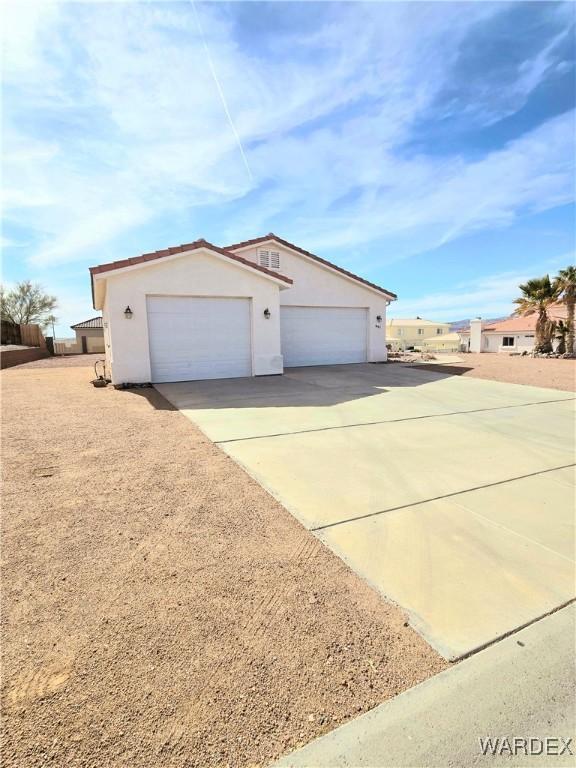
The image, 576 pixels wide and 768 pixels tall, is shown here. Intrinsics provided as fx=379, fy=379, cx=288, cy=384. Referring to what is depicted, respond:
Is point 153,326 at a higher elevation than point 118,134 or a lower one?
lower

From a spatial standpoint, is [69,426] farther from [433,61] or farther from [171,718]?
[433,61]

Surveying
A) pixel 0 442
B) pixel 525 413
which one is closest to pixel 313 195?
pixel 525 413

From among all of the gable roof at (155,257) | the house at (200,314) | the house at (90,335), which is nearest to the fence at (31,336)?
the house at (90,335)

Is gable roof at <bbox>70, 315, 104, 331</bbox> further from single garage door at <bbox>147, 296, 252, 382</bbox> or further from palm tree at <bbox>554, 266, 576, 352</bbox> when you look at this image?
palm tree at <bbox>554, 266, 576, 352</bbox>

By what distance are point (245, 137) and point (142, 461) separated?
10.6 m

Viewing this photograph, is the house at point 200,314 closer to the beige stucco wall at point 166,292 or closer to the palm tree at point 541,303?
the beige stucco wall at point 166,292

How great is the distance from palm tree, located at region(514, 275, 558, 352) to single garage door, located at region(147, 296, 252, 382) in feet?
73.1

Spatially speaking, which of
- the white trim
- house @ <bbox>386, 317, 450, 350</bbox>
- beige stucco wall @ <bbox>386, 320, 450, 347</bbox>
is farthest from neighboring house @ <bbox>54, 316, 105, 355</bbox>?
beige stucco wall @ <bbox>386, 320, 450, 347</bbox>

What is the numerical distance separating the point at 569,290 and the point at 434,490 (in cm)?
2723

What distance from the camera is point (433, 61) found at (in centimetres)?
880

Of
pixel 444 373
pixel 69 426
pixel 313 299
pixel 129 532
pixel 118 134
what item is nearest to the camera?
pixel 129 532

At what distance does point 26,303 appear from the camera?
39.8 meters

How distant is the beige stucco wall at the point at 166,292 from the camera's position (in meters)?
10.5

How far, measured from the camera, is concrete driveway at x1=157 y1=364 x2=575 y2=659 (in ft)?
7.80
